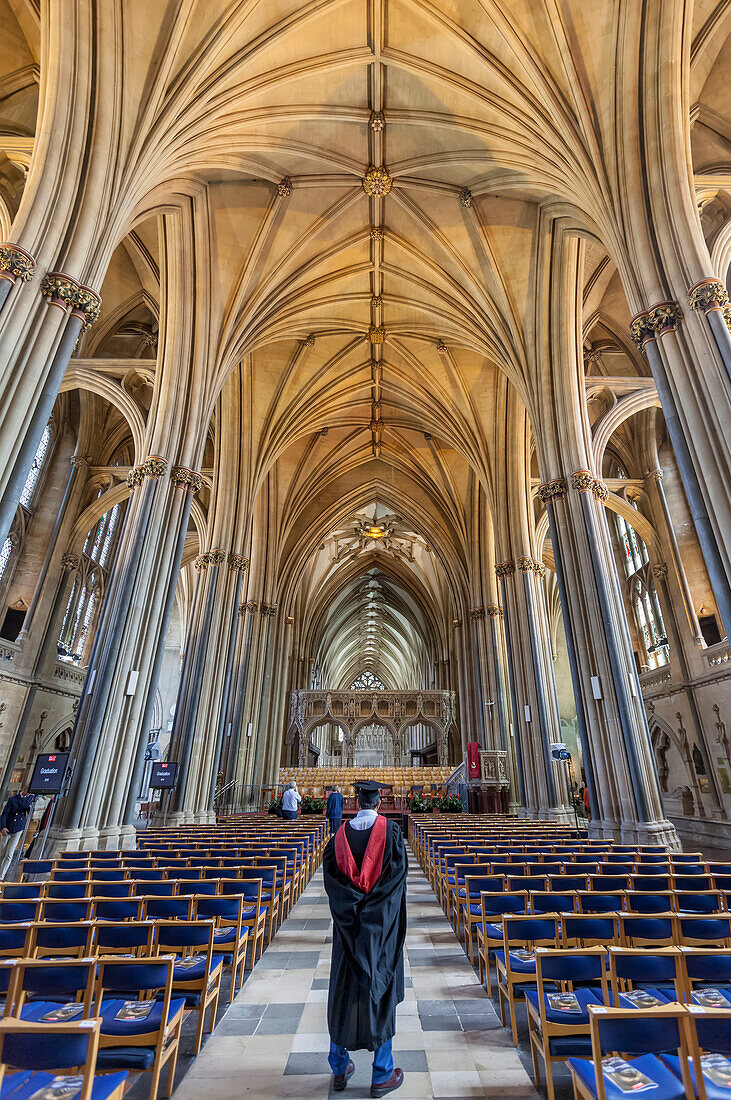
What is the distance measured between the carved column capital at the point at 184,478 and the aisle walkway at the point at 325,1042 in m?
10.1

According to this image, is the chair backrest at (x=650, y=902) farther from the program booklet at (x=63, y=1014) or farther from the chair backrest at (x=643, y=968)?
the program booklet at (x=63, y=1014)

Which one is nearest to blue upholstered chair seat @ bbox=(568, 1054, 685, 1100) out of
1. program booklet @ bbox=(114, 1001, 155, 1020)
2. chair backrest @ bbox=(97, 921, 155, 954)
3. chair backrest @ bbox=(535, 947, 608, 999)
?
chair backrest @ bbox=(535, 947, 608, 999)

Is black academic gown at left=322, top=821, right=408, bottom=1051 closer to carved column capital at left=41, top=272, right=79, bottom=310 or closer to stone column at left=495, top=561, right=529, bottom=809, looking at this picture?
carved column capital at left=41, top=272, right=79, bottom=310

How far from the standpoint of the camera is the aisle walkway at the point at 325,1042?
3.00 metres

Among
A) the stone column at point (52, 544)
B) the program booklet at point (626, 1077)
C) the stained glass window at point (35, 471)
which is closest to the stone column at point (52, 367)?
the program booklet at point (626, 1077)

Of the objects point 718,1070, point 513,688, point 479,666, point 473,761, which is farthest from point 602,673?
point 479,666

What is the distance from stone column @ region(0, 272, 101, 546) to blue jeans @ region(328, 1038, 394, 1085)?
6413mm

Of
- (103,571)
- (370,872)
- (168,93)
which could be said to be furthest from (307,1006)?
(103,571)

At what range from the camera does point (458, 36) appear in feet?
37.1

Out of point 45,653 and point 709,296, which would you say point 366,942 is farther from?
point 45,653

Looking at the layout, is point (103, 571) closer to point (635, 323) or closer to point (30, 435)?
point (30, 435)

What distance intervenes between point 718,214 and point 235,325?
1205cm

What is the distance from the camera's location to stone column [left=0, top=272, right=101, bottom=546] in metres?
7.07

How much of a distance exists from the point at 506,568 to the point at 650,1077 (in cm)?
1805
